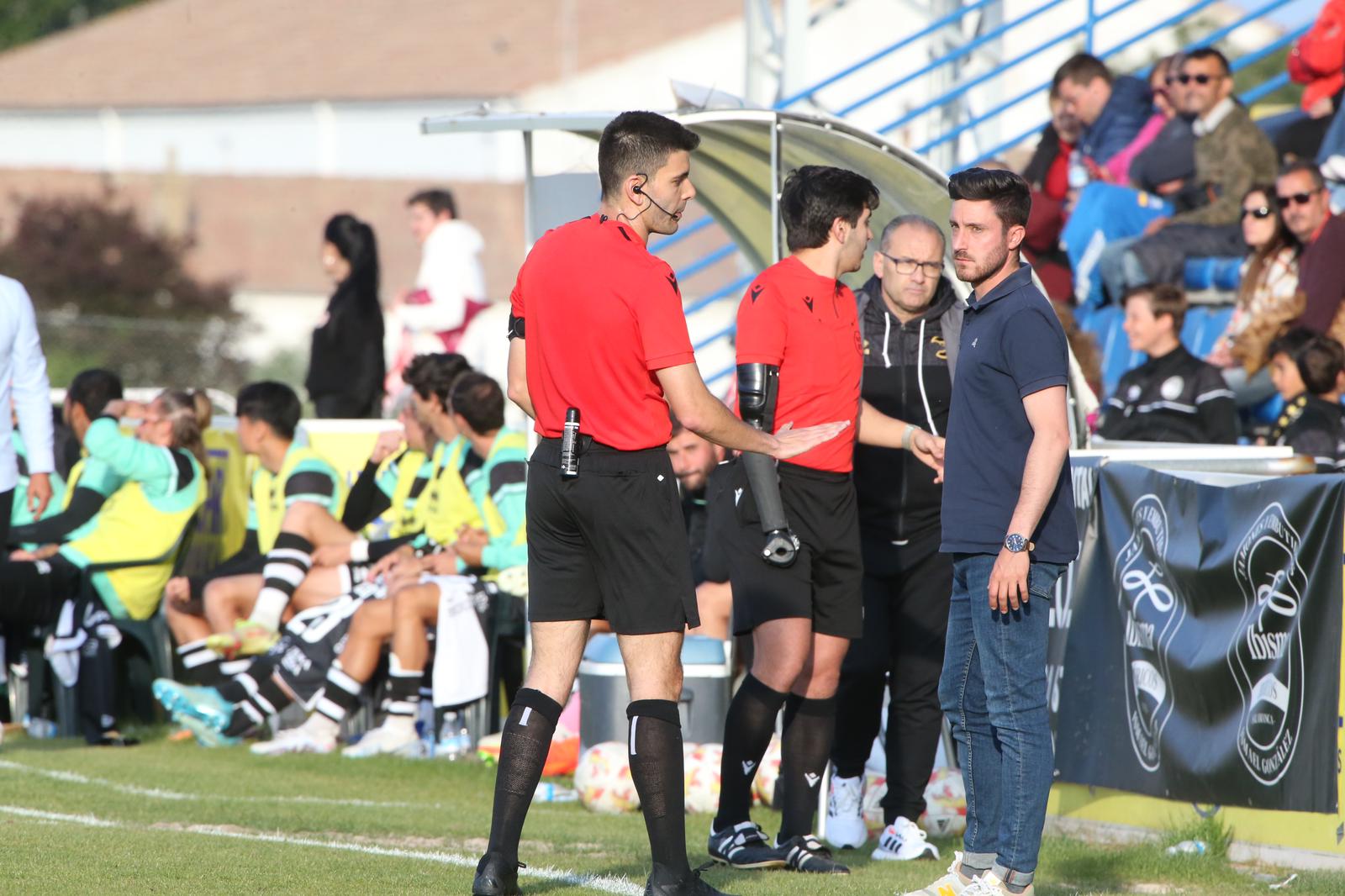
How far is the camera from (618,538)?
518cm

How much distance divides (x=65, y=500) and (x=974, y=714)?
7286mm

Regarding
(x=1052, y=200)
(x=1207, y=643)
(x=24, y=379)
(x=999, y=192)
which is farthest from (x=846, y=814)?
(x=1052, y=200)

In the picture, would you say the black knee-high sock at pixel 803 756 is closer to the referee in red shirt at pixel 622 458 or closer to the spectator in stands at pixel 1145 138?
the referee in red shirt at pixel 622 458

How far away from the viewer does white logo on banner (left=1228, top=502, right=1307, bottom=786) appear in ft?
20.0

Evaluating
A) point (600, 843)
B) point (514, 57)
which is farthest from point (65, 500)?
point (514, 57)

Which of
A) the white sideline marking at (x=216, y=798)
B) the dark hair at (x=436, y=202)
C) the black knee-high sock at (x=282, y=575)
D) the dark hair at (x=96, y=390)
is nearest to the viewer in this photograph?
the white sideline marking at (x=216, y=798)

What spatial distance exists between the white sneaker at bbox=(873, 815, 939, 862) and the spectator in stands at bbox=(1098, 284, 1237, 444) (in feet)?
12.3

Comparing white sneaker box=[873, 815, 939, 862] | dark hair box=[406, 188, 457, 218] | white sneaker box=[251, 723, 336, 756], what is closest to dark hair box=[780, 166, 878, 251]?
white sneaker box=[873, 815, 939, 862]

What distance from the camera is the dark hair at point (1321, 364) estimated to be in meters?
8.92

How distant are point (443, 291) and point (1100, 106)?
4716 millimetres

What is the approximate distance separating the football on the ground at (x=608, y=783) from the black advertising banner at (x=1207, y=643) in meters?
1.76

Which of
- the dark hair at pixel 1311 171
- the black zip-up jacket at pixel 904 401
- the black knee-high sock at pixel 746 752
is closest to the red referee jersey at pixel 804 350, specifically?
the black zip-up jacket at pixel 904 401

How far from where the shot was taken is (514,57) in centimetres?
4819

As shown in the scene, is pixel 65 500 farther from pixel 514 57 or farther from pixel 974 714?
pixel 514 57
